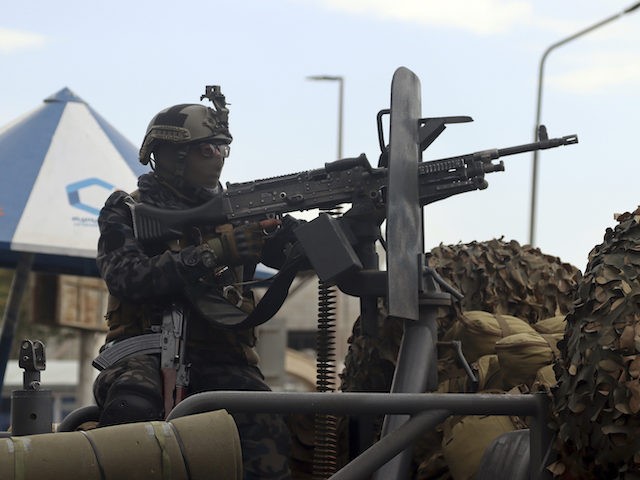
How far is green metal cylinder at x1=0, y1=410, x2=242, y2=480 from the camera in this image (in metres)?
2.72

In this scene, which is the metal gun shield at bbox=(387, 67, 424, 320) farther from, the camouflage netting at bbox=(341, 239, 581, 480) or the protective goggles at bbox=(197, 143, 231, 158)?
the protective goggles at bbox=(197, 143, 231, 158)

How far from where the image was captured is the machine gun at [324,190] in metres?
4.31

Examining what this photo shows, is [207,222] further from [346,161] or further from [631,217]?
[631,217]

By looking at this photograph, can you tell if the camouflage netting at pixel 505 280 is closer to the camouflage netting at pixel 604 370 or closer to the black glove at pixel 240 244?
the black glove at pixel 240 244

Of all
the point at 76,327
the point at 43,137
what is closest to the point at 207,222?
the point at 76,327

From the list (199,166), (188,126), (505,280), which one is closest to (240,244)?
(199,166)

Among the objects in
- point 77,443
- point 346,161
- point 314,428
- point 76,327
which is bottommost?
point 76,327

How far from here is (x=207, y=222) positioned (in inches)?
187

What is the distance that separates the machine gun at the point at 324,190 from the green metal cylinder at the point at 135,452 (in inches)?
59.7

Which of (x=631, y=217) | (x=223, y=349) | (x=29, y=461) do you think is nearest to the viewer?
(x=29, y=461)

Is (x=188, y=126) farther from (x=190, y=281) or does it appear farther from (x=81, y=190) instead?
(x=81, y=190)

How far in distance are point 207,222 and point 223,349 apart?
46 cm

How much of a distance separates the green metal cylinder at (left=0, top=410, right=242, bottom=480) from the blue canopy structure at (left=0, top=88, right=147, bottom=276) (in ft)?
41.8

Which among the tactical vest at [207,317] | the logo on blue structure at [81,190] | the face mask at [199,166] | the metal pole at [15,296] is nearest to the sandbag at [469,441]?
the tactical vest at [207,317]
